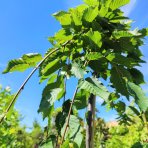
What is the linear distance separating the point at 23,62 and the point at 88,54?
0.41 meters

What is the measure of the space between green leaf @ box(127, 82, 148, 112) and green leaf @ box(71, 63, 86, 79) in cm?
24

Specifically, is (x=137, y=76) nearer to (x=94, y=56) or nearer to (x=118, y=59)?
(x=118, y=59)

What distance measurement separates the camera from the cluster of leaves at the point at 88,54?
181 centimetres

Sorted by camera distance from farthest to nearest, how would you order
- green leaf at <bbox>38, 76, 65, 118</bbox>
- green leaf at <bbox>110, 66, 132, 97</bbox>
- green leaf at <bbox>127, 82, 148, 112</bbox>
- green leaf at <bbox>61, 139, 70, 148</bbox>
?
green leaf at <bbox>110, 66, 132, 97</bbox>
green leaf at <bbox>38, 76, 65, 118</bbox>
green leaf at <bbox>127, 82, 148, 112</bbox>
green leaf at <bbox>61, 139, 70, 148</bbox>

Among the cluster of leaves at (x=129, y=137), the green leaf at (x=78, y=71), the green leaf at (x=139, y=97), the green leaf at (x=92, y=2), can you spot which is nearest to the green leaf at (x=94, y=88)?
the green leaf at (x=78, y=71)

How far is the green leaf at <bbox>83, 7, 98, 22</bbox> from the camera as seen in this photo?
1.89 meters

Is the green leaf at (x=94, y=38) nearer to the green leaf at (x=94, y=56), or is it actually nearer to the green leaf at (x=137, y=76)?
the green leaf at (x=94, y=56)

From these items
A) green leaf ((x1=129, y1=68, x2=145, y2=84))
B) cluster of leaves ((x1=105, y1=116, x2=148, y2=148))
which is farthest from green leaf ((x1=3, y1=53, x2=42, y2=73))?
cluster of leaves ((x1=105, y1=116, x2=148, y2=148))

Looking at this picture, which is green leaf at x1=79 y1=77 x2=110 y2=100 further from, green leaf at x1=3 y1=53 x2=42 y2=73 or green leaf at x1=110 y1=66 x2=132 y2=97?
green leaf at x1=3 y1=53 x2=42 y2=73

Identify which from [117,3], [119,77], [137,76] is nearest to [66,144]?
[119,77]

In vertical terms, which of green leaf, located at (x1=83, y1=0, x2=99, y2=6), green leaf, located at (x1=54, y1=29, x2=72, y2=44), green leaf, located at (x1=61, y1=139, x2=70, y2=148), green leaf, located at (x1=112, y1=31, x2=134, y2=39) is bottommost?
green leaf, located at (x1=61, y1=139, x2=70, y2=148)

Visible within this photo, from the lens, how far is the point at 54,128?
185 cm

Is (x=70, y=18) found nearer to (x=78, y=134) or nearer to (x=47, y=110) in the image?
(x=47, y=110)

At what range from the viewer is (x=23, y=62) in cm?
199
